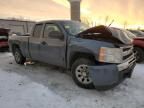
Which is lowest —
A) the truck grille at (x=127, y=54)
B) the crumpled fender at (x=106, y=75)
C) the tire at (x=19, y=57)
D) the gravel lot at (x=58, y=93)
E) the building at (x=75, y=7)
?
Answer: the gravel lot at (x=58, y=93)

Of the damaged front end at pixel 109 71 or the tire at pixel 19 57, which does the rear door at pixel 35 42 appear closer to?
the tire at pixel 19 57

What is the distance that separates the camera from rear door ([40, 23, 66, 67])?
6180 millimetres

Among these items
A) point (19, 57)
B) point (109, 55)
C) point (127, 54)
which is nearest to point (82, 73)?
point (109, 55)

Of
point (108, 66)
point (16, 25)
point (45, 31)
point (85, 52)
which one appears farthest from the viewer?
point (16, 25)

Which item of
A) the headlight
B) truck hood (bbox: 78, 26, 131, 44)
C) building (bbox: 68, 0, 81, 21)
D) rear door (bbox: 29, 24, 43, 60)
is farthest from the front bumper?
building (bbox: 68, 0, 81, 21)

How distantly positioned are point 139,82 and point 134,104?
5.20 ft

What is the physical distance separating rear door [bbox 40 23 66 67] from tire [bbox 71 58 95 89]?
65cm

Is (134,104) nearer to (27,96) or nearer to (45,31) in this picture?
(27,96)

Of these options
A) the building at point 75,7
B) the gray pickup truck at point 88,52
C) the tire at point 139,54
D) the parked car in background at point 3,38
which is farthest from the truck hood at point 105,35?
the building at point 75,7

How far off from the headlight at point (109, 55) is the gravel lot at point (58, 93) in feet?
2.73

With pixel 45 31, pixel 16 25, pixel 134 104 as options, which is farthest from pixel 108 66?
pixel 16 25

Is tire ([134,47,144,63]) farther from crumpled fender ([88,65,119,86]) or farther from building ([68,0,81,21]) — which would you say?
building ([68,0,81,21])

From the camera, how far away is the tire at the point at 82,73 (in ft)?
17.8

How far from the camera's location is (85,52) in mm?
5430
